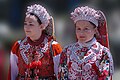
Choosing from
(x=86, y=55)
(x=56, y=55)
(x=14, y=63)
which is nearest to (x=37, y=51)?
(x=56, y=55)

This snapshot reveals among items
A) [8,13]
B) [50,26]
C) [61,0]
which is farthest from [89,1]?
[50,26]

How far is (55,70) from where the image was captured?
3.35 m

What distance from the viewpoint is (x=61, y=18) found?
5.54 meters

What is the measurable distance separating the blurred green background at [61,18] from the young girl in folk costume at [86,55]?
2.03 m

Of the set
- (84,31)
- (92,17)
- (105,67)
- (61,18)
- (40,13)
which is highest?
(61,18)

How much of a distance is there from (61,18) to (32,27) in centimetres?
226

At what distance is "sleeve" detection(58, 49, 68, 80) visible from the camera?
10.3 ft

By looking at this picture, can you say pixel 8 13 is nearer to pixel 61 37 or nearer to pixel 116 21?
pixel 61 37

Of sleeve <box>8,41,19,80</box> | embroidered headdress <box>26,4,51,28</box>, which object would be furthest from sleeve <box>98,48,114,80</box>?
sleeve <box>8,41,19,80</box>

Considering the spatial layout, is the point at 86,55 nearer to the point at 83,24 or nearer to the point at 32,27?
the point at 83,24

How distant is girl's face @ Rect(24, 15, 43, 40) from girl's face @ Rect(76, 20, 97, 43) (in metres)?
0.44

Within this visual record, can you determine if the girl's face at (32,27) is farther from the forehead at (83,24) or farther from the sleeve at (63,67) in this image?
the forehead at (83,24)

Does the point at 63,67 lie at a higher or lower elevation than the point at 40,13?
lower

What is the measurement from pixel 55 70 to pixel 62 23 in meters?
2.17
